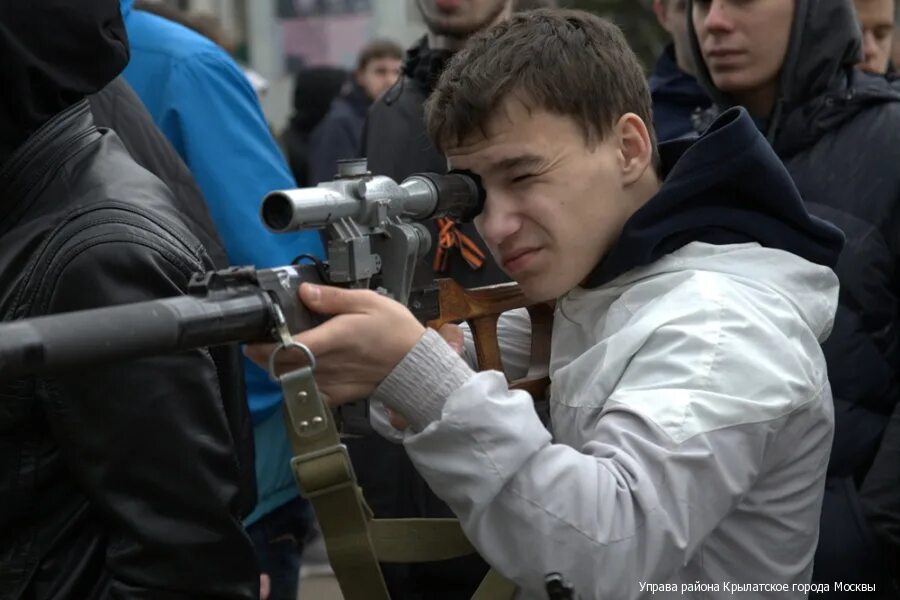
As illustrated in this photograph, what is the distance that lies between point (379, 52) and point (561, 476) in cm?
Answer: 905

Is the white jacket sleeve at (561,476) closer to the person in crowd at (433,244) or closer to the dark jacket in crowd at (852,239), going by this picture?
the person in crowd at (433,244)

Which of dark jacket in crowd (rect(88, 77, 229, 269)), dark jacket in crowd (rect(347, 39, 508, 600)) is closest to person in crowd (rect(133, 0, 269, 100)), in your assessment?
dark jacket in crowd (rect(347, 39, 508, 600))

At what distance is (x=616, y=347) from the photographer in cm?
223

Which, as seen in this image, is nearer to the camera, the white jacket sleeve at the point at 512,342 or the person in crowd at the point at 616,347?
the person in crowd at the point at 616,347

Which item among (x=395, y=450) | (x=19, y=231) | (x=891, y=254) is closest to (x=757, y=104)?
(x=891, y=254)

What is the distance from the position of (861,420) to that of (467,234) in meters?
1.20

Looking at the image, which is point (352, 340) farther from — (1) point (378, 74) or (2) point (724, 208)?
(1) point (378, 74)

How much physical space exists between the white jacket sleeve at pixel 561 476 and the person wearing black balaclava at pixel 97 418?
0.42 meters

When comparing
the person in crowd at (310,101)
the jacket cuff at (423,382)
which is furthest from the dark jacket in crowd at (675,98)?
the person in crowd at (310,101)

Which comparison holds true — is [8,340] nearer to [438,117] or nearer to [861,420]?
[438,117]

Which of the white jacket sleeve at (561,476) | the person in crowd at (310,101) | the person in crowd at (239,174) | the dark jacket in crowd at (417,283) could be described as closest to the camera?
the white jacket sleeve at (561,476)

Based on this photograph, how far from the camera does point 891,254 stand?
3422 mm

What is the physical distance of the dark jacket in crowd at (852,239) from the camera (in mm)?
3264

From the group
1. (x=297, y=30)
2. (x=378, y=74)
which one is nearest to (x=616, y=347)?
(x=378, y=74)
